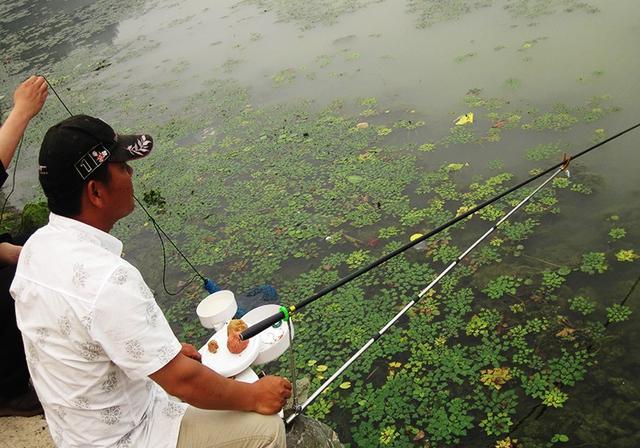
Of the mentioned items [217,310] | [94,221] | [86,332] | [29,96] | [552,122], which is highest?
[29,96]

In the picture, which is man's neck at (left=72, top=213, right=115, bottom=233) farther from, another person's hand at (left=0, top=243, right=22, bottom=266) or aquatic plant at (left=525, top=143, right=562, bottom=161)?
aquatic plant at (left=525, top=143, right=562, bottom=161)

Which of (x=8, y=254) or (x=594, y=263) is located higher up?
(x=8, y=254)

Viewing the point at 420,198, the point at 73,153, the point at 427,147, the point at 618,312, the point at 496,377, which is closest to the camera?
the point at 73,153

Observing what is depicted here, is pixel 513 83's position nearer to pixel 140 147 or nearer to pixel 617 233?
pixel 617 233

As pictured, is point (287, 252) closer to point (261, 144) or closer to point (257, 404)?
point (261, 144)

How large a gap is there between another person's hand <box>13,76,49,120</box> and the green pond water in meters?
1.96

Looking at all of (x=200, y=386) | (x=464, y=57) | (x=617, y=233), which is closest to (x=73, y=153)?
(x=200, y=386)

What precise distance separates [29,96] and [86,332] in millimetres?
1767

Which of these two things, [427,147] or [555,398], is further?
[427,147]

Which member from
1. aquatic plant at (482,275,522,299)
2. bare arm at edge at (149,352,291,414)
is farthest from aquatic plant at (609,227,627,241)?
bare arm at edge at (149,352,291,414)

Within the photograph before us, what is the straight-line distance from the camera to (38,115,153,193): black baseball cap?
172cm

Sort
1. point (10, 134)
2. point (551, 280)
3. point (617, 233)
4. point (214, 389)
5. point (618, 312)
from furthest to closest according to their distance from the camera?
point (617, 233), point (551, 280), point (618, 312), point (10, 134), point (214, 389)

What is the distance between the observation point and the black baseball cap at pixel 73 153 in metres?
1.72

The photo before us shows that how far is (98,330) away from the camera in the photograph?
1.58 m
